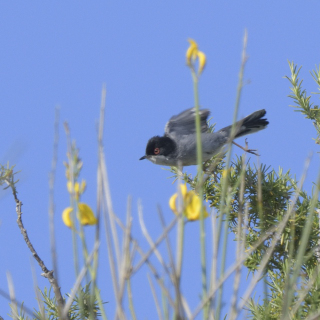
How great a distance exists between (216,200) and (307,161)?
5.11ft

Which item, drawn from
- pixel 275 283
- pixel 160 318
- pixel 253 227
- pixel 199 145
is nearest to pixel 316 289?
pixel 275 283

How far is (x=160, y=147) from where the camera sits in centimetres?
521

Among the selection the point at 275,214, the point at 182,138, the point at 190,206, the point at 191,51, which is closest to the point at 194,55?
the point at 191,51

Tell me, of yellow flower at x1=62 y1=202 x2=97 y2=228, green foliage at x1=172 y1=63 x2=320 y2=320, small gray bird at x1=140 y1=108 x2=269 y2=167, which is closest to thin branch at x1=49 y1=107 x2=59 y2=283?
yellow flower at x1=62 y1=202 x2=97 y2=228

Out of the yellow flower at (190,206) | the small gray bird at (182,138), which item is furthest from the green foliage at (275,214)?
the small gray bird at (182,138)

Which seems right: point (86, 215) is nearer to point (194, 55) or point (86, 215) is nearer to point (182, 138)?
point (194, 55)

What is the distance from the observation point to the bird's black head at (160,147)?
5105 mm

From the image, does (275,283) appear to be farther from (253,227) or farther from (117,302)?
(117,302)

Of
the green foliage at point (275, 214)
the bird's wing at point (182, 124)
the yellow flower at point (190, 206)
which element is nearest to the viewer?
the yellow flower at point (190, 206)

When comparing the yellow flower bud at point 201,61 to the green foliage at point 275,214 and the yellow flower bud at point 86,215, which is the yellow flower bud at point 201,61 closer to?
the yellow flower bud at point 86,215

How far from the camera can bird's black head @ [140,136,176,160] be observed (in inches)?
201

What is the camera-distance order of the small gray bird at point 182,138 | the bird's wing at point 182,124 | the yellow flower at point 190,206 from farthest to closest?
the bird's wing at point 182,124
the small gray bird at point 182,138
the yellow flower at point 190,206

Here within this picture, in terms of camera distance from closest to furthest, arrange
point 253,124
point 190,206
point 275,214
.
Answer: point 190,206
point 275,214
point 253,124

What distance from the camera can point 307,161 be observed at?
1.52 metres
